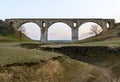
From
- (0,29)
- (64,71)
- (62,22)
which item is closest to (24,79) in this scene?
(64,71)

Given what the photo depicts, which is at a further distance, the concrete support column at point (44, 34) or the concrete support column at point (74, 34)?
the concrete support column at point (74, 34)

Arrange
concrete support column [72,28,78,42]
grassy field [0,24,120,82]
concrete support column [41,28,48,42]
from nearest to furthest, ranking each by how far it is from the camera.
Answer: grassy field [0,24,120,82] → concrete support column [41,28,48,42] → concrete support column [72,28,78,42]

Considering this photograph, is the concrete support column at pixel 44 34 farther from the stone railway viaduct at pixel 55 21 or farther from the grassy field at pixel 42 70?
the grassy field at pixel 42 70

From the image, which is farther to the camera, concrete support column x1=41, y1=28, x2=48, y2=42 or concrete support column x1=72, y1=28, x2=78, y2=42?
concrete support column x1=72, y1=28, x2=78, y2=42

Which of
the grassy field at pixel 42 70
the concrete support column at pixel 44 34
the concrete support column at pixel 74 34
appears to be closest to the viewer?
the grassy field at pixel 42 70

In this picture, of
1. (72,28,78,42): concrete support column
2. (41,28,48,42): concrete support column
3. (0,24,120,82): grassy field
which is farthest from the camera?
(72,28,78,42): concrete support column

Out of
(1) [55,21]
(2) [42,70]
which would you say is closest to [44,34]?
(1) [55,21]

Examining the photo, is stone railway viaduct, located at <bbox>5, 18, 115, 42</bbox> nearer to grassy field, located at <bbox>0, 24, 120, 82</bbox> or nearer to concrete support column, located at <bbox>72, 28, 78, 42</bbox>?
concrete support column, located at <bbox>72, 28, 78, 42</bbox>

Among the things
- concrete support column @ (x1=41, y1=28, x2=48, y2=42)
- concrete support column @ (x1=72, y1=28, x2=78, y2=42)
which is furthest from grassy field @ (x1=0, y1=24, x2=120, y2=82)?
concrete support column @ (x1=72, y1=28, x2=78, y2=42)

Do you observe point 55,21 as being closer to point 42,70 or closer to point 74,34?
point 74,34

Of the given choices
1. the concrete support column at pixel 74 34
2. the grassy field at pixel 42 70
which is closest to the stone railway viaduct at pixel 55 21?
the concrete support column at pixel 74 34

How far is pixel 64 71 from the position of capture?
27656 millimetres

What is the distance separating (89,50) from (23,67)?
2238 cm

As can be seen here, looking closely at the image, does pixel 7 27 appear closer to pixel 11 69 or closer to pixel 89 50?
pixel 89 50
